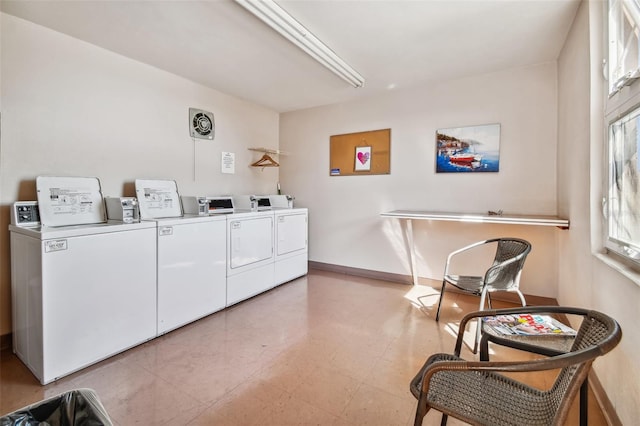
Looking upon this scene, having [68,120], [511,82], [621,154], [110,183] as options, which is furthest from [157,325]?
[511,82]

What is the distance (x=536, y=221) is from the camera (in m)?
2.60

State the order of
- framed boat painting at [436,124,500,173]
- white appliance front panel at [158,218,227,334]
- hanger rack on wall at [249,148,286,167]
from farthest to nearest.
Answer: hanger rack on wall at [249,148,286,167]
framed boat painting at [436,124,500,173]
white appliance front panel at [158,218,227,334]

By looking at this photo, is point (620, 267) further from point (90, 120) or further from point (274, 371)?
point (90, 120)

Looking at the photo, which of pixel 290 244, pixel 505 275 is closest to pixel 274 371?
pixel 505 275

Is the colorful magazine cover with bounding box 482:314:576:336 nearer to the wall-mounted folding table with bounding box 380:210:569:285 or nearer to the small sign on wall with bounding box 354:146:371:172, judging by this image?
the wall-mounted folding table with bounding box 380:210:569:285

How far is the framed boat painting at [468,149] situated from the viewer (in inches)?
131

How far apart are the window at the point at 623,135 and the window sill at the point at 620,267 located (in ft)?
0.15

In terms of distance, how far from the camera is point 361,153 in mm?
4266

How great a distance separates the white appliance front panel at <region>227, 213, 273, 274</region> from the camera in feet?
10.3

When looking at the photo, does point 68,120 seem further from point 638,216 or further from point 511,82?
point 511,82

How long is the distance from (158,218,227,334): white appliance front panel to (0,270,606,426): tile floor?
15 centimetres

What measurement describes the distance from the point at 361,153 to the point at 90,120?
3209 millimetres

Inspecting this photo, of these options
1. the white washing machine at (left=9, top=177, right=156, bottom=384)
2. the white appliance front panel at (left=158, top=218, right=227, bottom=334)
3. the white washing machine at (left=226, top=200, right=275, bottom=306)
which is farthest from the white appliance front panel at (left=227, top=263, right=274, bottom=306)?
the white washing machine at (left=9, top=177, right=156, bottom=384)

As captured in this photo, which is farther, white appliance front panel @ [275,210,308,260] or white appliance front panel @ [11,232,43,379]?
white appliance front panel @ [275,210,308,260]
